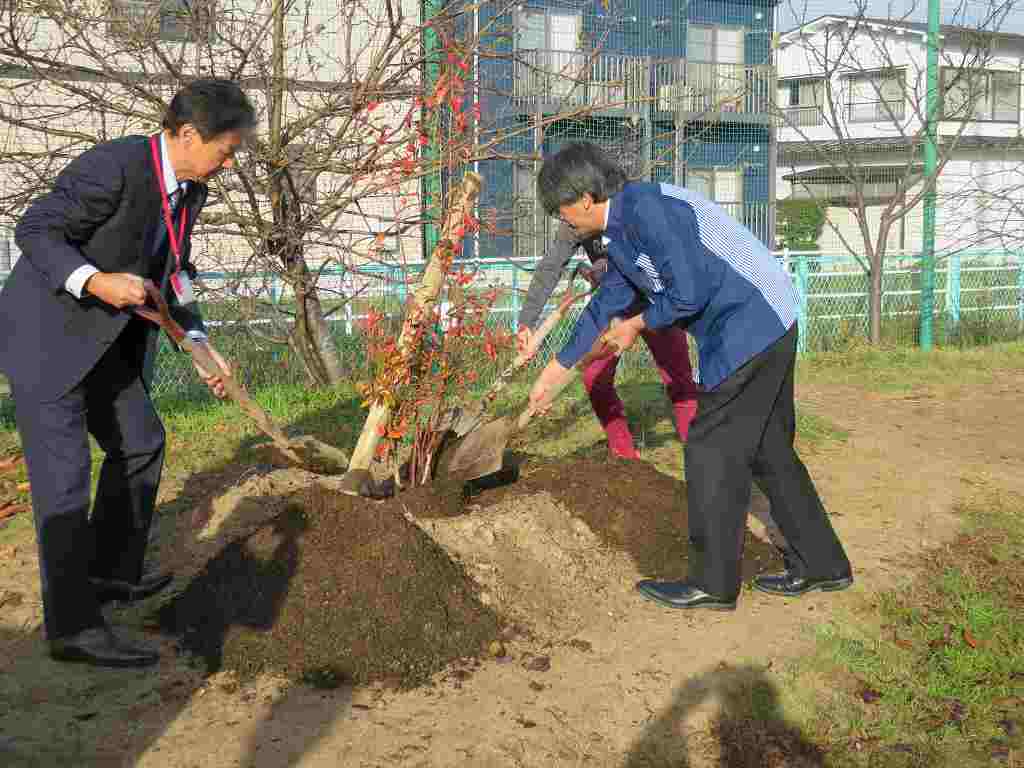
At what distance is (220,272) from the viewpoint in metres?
6.98

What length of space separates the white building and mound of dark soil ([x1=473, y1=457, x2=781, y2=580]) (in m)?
6.45

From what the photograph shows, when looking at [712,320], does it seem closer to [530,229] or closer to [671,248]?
[671,248]

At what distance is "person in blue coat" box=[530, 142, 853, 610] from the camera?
3459 millimetres

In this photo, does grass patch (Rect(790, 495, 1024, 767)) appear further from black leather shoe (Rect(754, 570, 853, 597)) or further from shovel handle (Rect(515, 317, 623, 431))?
shovel handle (Rect(515, 317, 623, 431))

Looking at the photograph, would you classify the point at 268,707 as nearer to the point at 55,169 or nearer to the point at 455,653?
the point at 455,653

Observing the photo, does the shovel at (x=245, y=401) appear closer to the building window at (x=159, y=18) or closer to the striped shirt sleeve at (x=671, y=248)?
the striped shirt sleeve at (x=671, y=248)

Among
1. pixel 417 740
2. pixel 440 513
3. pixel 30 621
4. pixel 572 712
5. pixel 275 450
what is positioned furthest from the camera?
pixel 275 450

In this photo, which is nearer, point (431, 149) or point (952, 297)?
point (431, 149)

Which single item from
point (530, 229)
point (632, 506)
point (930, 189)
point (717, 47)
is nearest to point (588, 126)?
point (530, 229)

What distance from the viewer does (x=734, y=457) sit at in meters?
3.54

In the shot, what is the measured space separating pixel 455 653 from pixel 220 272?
4363 mm

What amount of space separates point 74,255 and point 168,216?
13.6 inches

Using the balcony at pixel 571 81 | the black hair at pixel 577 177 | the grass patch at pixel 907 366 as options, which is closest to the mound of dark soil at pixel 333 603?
the black hair at pixel 577 177

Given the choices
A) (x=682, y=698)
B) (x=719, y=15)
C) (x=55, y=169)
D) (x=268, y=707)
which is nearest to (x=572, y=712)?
(x=682, y=698)
